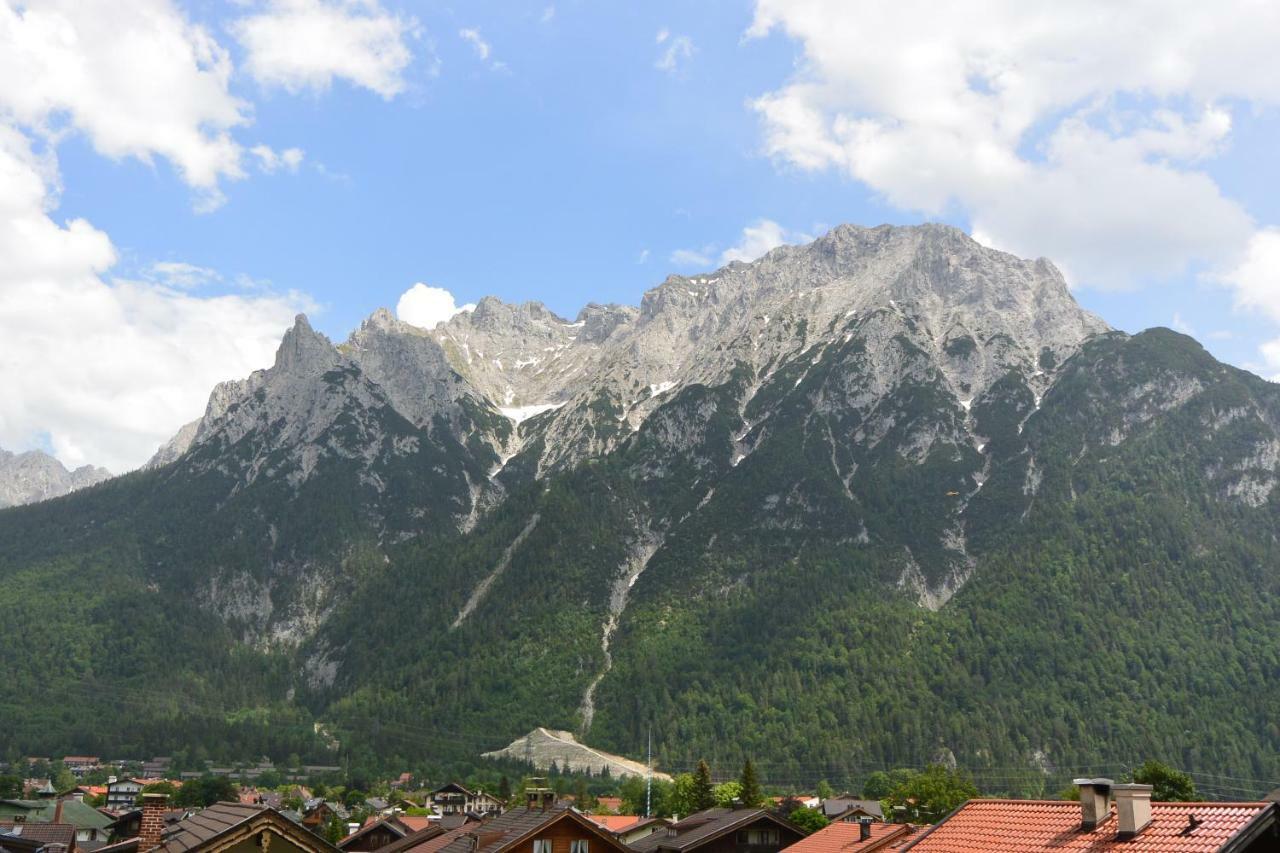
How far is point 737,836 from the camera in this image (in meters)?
65.0

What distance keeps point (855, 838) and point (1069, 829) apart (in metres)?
26.9

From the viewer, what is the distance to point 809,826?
86.0 metres

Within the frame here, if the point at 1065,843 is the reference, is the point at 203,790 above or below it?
below

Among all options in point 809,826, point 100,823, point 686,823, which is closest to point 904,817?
point 809,826

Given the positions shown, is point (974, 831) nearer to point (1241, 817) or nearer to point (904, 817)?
point (1241, 817)

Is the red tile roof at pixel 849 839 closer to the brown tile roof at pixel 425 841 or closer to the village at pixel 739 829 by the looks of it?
the village at pixel 739 829

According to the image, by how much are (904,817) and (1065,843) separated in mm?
84506

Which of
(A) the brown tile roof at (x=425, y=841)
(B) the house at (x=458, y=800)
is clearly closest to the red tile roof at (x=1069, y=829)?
(A) the brown tile roof at (x=425, y=841)

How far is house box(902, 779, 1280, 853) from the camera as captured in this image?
21469 millimetres

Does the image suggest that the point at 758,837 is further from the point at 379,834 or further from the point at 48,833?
the point at 379,834

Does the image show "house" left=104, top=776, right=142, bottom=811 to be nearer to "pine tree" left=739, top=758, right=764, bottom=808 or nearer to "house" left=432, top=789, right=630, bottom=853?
"pine tree" left=739, top=758, right=764, bottom=808

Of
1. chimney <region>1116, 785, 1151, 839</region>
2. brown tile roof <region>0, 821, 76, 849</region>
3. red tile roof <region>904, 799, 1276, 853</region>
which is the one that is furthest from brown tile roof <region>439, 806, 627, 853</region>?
brown tile roof <region>0, 821, 76, 849</region>

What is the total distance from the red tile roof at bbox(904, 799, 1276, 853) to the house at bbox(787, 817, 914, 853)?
1574 cm

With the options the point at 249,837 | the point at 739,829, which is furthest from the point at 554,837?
the point at 739,829
